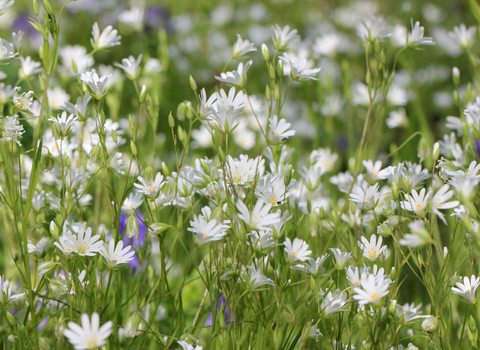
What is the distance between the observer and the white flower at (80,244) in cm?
71

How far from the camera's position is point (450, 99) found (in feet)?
8.34

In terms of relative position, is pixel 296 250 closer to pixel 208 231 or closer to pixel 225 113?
pixel 208 231

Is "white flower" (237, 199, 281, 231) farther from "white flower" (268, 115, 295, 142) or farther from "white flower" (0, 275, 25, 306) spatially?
"white flower" (0, 275, 25, 306)

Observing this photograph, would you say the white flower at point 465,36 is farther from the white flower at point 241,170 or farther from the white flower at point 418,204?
the white flower at point 241,170

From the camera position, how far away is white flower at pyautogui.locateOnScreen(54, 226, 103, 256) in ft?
2.34

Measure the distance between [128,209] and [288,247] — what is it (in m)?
0.42

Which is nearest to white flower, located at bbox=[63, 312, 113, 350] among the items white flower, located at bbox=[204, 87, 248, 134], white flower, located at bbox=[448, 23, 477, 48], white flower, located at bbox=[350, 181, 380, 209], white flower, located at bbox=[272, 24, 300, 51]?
white flower, located at bbox=[204, 87, 248, 134]

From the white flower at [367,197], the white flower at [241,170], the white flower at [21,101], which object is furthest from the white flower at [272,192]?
the white flower at [21,101]

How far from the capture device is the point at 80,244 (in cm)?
74

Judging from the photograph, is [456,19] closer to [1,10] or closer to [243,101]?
[243,101]

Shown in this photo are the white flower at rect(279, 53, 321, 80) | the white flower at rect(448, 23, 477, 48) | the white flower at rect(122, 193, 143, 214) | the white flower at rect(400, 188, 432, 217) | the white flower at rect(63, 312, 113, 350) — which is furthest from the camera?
the white flower at rect(448, 23, 477, 48)

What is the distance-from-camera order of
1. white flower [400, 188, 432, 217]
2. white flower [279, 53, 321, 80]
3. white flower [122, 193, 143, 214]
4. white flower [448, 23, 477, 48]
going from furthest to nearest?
1. white flower [448, 23, 477, 48]
2. white flower [122, 193, 143, 214]
3. white flower [279, 53, 321, 80]
4. white flower [400, 188, 432, 217]

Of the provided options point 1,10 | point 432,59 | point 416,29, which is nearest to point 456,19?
point 432,59

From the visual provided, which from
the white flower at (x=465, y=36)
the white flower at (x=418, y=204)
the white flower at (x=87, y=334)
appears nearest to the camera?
the white flower at (x=87, y=334)
